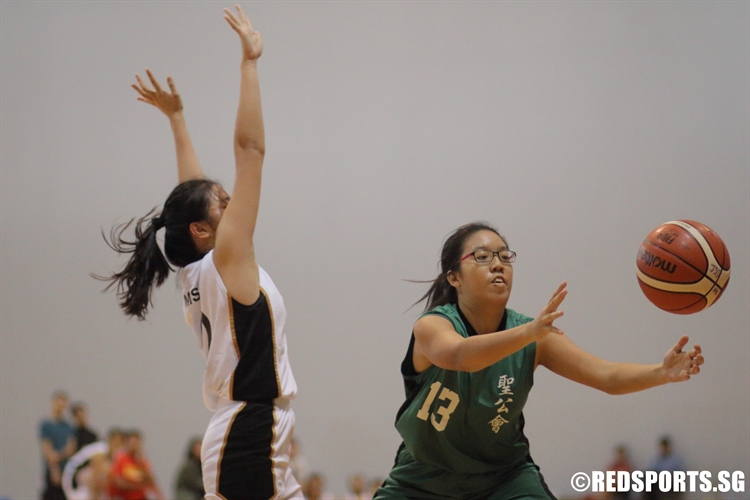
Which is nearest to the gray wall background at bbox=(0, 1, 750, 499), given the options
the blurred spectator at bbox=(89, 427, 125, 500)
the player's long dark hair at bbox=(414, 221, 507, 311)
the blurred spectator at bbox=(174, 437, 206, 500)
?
the blurred spectator at bbox=(89, 427, 125, 500)

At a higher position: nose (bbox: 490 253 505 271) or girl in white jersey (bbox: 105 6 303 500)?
nose (bbox: 490 253 505 271)

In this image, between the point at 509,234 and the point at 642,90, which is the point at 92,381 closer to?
→ the point at 509,234

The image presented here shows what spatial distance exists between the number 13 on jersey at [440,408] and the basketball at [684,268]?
34.6 inches

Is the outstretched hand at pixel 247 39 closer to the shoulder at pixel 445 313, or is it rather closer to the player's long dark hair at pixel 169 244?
the player's long dark hair at pixel 169 244

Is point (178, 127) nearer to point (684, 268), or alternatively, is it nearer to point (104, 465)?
point (684, 268)

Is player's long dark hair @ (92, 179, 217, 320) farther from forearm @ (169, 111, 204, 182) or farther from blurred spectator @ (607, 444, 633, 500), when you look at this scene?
blurred spectator @ (607, 444, 633, 500)

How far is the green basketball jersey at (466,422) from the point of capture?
268cm

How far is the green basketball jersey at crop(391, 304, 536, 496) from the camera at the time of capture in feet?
8.79

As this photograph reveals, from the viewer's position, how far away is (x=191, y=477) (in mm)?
6379

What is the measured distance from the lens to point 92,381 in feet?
23.1

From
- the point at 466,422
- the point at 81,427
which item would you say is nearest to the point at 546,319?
the point at 466,422

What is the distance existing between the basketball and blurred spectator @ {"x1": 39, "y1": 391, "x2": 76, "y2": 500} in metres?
5.23

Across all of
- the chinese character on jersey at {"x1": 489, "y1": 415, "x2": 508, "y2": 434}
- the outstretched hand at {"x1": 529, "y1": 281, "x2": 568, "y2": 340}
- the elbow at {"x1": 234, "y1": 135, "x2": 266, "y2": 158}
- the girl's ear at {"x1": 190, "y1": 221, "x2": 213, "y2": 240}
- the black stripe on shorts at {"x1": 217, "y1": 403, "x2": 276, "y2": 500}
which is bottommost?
the black stripe on shorts at {"x1": 217, "y1": 403, "x2": 276, "y2": 500}

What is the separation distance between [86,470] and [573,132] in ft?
16.8
